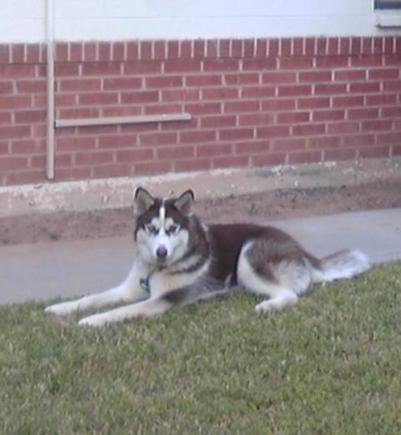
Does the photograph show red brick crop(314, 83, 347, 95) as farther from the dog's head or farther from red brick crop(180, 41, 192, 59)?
the dog's head

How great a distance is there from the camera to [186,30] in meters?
11.1

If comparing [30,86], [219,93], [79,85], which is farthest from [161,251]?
[219,93]

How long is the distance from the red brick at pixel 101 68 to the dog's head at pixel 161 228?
2.85 meters

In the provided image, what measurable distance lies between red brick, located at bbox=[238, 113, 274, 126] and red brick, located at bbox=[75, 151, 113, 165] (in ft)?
3.94

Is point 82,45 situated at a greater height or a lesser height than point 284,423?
greater

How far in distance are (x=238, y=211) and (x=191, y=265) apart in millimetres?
2688

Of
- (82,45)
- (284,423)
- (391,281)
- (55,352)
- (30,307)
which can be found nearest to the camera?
(284,423)

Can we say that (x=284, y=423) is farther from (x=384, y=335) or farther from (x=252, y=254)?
(x=252, y=254)

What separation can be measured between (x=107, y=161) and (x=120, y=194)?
284 millimetres

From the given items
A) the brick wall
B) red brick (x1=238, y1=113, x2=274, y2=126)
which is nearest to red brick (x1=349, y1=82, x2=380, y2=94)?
the brick wall

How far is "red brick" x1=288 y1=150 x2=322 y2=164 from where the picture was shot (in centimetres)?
1174

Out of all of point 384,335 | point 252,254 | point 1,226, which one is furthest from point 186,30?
point 384,335

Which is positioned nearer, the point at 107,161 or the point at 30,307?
the point at 30,307

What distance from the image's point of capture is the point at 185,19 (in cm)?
1109
